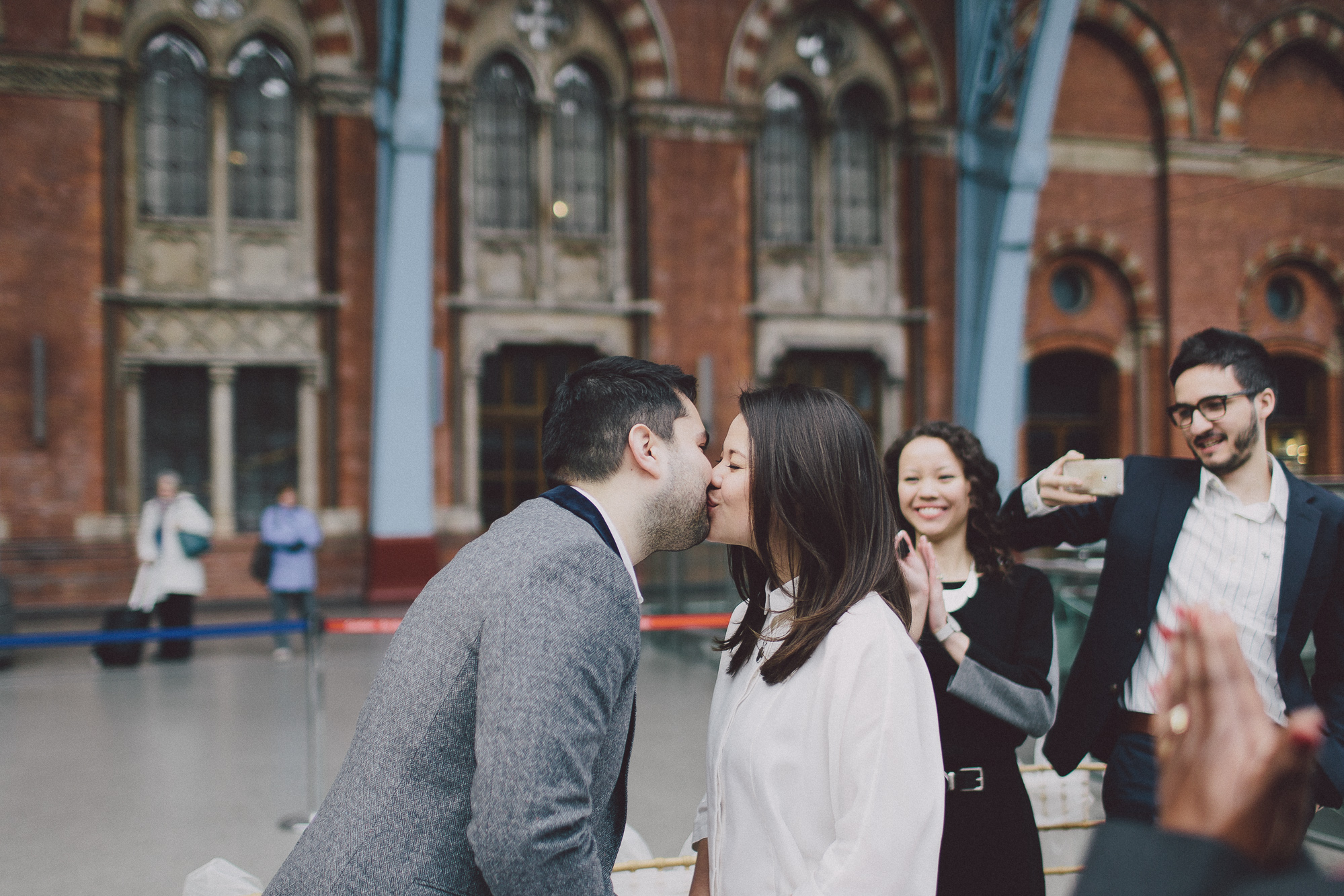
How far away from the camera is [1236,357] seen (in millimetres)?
2502

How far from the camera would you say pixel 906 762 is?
1497 mm

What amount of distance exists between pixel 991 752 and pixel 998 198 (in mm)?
12056

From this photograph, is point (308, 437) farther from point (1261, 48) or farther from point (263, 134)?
point (1261, 48)

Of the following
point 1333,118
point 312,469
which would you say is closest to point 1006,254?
point 1333,118

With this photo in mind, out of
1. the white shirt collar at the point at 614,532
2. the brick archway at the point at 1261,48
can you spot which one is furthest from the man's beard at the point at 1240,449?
the brick archway at the point at 1261,48

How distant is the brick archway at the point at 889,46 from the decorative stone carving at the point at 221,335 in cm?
695

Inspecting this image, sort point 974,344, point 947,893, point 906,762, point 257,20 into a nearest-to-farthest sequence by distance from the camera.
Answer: point 906,762, point 947,893, point 257,20, point 974,344

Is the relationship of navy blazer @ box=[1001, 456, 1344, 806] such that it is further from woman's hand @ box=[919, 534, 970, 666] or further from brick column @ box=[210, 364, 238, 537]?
brick column @ box=[210, 364, 238, 537]

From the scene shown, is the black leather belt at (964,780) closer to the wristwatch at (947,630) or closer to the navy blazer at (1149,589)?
the wristwatch at (947,630)

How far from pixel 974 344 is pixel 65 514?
40.3 ft

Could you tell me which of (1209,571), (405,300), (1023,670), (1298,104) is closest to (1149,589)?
(1209,571)

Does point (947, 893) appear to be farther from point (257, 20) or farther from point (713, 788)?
point (257, 20)

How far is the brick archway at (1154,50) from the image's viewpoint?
14469 millimetres

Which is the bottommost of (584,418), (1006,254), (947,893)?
(947,893)
